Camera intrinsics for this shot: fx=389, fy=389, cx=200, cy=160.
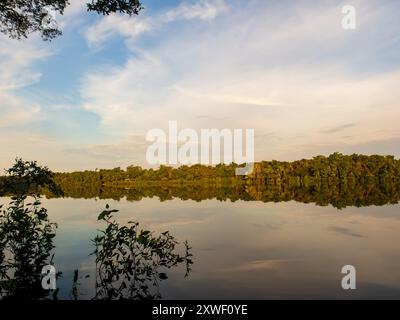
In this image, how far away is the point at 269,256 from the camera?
18953mm

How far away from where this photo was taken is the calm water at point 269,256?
42.8 feet

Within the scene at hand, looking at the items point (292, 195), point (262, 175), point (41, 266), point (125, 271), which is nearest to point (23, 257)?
point (41, 266)

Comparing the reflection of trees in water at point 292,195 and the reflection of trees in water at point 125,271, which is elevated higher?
the reflection of trees in water at point 292,195

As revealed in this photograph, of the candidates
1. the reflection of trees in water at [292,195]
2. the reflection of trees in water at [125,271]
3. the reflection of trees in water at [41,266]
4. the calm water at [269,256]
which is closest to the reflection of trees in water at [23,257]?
the reflection of trees in water at [41,266]

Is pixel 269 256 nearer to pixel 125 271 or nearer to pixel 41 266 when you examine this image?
pixel 125 271

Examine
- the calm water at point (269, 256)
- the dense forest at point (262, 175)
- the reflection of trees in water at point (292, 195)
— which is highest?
the dense forest at point (262, 175)

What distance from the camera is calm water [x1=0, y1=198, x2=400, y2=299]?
13.1 meters

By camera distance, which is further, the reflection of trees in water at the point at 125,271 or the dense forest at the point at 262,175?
the dense forest at the point at 262,175

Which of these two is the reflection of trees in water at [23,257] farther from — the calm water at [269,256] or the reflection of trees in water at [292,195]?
the reflection of trees in water at [292,195]

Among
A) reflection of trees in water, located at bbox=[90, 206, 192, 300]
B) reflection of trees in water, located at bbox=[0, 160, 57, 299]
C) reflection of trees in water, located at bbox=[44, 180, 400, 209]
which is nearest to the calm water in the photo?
reflection of trees in water, located at bbox=[90, 206, 192, 300]

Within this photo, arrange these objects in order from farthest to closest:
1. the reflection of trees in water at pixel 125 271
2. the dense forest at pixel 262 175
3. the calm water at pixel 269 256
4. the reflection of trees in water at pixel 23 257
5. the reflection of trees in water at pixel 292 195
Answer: the dense forest at pixel 262 175 < the reflection of trees in water at pixel 292 195 < the calm water at pixel 269 256 < the reflection of trees in water at pixel 125 271 < the reflection of trees in water at pixel 23 257

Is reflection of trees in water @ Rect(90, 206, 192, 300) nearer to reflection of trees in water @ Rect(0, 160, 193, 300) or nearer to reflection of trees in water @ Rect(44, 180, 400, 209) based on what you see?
reflection of trees in water @ Rect(0, 160, 193, 300)
